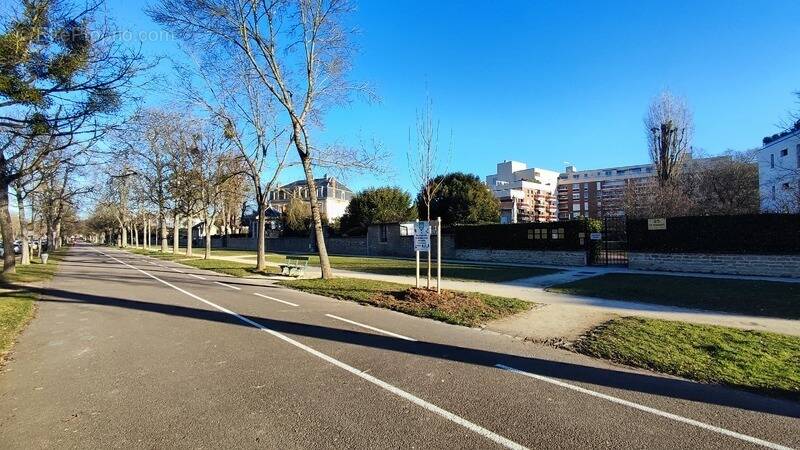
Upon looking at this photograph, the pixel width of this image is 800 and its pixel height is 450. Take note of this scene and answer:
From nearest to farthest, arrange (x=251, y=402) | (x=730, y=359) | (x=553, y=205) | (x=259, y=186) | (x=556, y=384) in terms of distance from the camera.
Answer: (x=251, y=402) → (x=556, y=384) → (x=730, y=359) → (x=259, y=186) → (x=553, y=205)

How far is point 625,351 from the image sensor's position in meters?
6.79

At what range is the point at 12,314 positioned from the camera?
386 inches

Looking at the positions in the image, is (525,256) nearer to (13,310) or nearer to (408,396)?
(13,310)

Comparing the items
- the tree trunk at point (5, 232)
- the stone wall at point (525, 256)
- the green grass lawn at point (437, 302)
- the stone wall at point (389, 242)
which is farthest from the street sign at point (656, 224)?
the tree trunk at point (5, 232)

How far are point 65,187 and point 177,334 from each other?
37.4m

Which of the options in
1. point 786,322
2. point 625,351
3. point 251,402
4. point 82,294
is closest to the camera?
point 251,402

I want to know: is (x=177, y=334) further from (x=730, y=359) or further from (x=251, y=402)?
(x=730, y=359)

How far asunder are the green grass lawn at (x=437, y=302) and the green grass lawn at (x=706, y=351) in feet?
7.63

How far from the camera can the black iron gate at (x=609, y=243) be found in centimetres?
2305

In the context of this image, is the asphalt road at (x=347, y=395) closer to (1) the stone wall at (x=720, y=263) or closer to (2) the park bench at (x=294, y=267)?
(2) the park bench at (x=294, y=267)

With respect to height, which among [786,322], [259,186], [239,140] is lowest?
[786,322]

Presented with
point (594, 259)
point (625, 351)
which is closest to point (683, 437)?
point (625, 351)

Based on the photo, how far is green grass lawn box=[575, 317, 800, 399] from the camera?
5.57 m

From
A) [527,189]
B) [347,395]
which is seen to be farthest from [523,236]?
[527,189]
